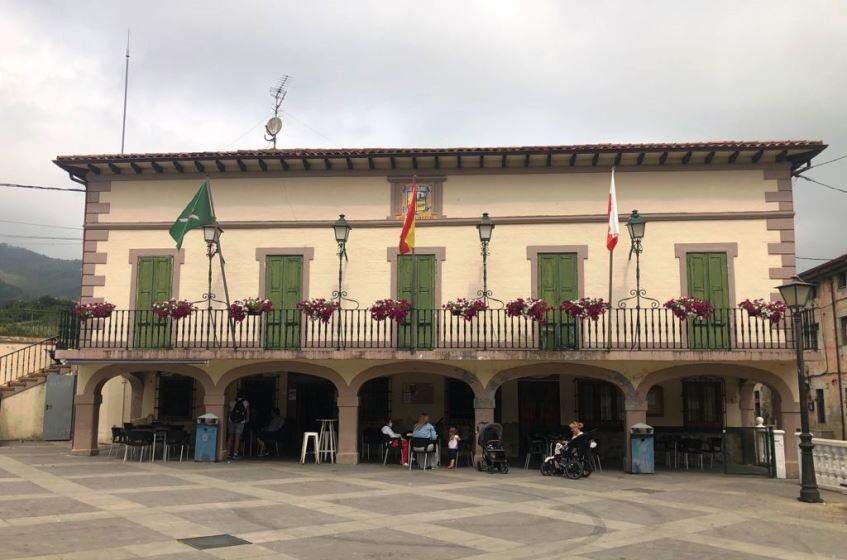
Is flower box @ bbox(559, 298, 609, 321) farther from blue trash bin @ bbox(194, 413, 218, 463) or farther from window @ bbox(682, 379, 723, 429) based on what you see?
blue trash bin @ bbox(194, 413, 218, 463)

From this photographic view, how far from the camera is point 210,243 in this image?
1758 cm

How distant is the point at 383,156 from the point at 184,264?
5.68 m

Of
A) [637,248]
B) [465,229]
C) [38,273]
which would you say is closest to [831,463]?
[637,248]

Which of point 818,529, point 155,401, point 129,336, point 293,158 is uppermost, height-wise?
point 293,158

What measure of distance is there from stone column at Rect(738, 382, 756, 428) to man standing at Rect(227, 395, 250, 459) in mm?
12972

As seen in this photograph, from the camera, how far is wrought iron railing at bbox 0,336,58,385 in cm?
2289

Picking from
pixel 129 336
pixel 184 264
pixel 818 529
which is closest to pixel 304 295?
pixel 184 264

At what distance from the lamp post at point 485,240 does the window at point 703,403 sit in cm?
618

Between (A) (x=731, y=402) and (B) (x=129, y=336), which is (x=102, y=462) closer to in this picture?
(B) (x=129, y=336)

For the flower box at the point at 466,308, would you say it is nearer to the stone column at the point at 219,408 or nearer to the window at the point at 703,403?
the stone column at the point at 219,408

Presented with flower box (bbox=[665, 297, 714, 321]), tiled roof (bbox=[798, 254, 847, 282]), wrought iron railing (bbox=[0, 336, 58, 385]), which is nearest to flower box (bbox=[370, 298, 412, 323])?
flower box (bbox=[665, 297, 714, 321])

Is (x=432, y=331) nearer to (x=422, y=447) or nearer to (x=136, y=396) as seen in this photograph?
(x=422, y=447)

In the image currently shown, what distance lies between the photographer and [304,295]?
1806 centimetres

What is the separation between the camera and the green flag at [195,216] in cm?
1627
